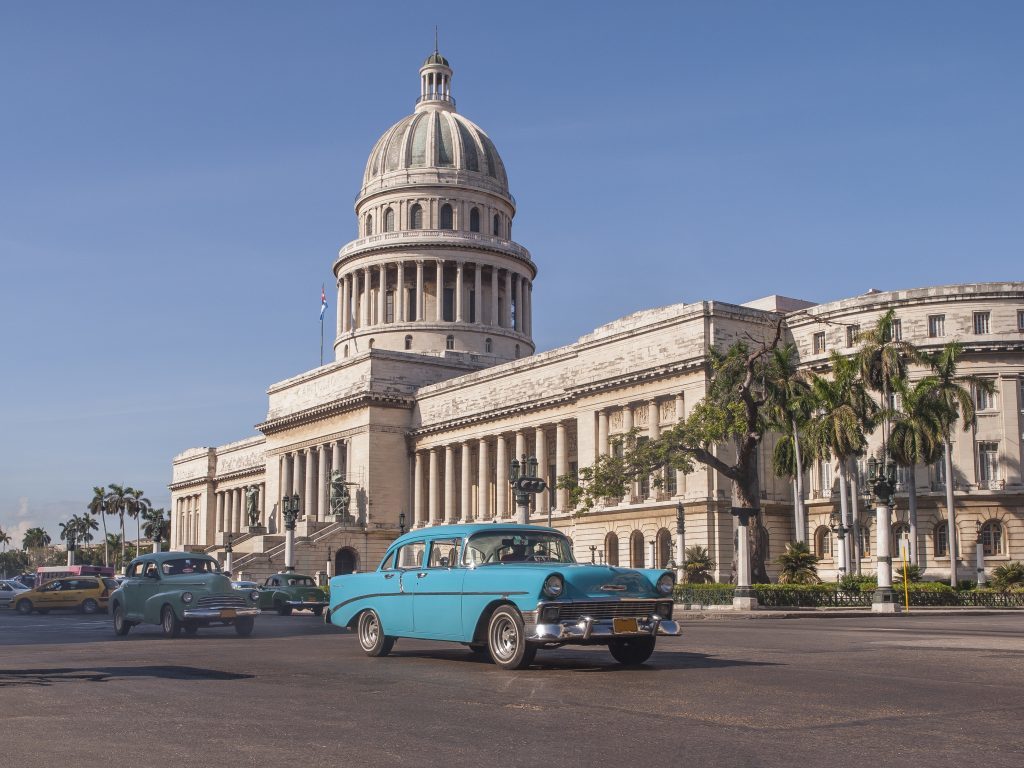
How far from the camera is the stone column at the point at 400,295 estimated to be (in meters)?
102

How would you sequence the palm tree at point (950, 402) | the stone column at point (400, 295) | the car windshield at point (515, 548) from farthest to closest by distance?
the stone column at point (400, 295) → the palm tree at point (950, 402) → the car windshield at point (515, 548)

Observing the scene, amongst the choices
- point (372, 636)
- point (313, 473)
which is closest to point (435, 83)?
point (313, 473)

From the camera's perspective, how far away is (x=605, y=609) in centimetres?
1509

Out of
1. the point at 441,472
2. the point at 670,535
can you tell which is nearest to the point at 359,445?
the point at 441,472

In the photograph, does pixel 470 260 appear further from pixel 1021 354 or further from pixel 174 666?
pixel 174 666

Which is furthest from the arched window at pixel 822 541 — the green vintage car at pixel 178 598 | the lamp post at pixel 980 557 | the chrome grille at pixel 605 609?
the chrome grille at pixel 605 609

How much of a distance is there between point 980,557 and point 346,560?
45270 millimetres

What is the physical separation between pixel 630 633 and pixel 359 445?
2940 inches

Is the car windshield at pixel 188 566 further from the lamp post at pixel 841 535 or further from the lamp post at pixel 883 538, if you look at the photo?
the lamp post at pixel 841 535

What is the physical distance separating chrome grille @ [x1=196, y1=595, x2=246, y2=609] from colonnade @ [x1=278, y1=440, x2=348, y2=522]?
6255cm

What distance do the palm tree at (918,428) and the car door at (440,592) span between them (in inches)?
1629

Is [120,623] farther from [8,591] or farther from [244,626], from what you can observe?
[8,591]

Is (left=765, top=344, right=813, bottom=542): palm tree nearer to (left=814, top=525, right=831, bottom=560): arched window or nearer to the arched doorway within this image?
(left=814, top=525, right=831, bottom=560): arched window

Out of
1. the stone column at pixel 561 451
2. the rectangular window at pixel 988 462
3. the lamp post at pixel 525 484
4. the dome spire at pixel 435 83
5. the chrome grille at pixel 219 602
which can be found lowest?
the chrome grille at pixel 219 602
